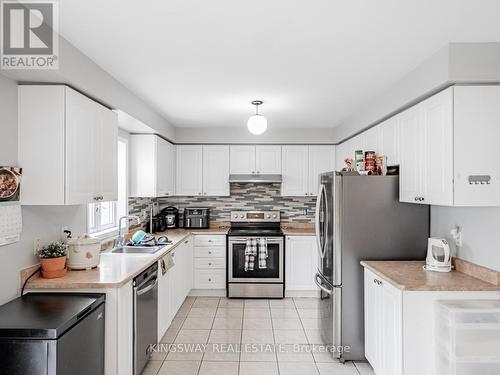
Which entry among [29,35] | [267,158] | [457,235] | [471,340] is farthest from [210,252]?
[29,35]

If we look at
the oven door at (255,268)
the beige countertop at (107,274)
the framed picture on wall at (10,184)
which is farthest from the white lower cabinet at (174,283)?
the framed picture on wall at (10,184)

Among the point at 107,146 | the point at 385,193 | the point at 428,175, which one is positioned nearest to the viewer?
the point at 428,175

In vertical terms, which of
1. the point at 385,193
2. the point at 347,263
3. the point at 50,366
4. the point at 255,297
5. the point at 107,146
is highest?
the point at 107,146

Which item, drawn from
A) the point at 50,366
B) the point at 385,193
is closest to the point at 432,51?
the point at 385,193

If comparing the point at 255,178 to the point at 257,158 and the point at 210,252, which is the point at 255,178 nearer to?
the point at 257,158

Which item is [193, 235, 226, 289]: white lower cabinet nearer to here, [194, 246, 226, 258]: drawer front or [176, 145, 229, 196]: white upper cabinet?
[194, 246, 226, 258]: drawer front

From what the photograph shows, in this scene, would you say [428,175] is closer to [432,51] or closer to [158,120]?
[432,51]

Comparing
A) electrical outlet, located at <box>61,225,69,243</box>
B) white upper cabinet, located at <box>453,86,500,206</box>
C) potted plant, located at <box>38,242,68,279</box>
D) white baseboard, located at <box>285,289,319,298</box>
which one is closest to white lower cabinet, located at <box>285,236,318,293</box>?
white baseboard, located at <box>285,289,319,298</box>

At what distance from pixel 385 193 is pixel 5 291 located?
291 cm

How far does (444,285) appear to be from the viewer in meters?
2.28

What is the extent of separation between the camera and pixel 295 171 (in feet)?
17.1

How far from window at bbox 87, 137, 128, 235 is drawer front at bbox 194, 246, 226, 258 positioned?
3.82 feet

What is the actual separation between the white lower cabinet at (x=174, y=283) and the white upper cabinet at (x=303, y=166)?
5.58 feet

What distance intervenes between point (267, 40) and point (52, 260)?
80.9 inches
